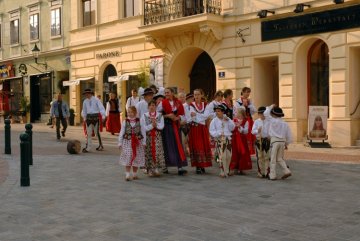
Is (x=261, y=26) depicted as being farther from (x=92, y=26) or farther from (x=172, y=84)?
(x=92, y=26)

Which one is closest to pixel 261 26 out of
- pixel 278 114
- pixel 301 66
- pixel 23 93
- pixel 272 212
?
pixel 301 66

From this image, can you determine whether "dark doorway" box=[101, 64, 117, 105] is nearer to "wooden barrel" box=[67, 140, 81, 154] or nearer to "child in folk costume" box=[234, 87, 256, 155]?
"wooden barrel" box=[67, 140, 81, 154]

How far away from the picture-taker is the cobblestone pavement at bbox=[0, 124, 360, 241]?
5.89m

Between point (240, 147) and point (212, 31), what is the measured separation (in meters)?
10.3

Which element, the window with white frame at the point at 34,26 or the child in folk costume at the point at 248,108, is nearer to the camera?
the child in folk costume at the point at 248,108

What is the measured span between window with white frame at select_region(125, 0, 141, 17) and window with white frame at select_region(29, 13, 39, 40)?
9.22 m

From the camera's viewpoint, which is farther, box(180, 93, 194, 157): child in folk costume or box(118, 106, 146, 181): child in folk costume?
box(180, 93, 194, 157): child in folk costume

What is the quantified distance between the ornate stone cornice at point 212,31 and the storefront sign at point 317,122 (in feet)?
17.5

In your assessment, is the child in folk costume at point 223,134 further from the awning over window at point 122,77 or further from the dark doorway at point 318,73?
the awning over window at point 122,77

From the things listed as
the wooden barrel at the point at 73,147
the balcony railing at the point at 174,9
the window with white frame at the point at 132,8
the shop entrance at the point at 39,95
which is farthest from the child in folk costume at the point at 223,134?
the shop entrance at the point at 39,95

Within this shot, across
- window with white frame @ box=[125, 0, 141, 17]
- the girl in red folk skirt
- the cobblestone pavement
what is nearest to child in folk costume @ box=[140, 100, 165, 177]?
the cobblestone pavement

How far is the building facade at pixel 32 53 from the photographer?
29.9 meters

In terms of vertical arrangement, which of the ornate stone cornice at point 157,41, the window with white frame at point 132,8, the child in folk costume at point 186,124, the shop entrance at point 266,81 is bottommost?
the child in folk costume at point 186,124

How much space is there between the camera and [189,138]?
1077 cm
